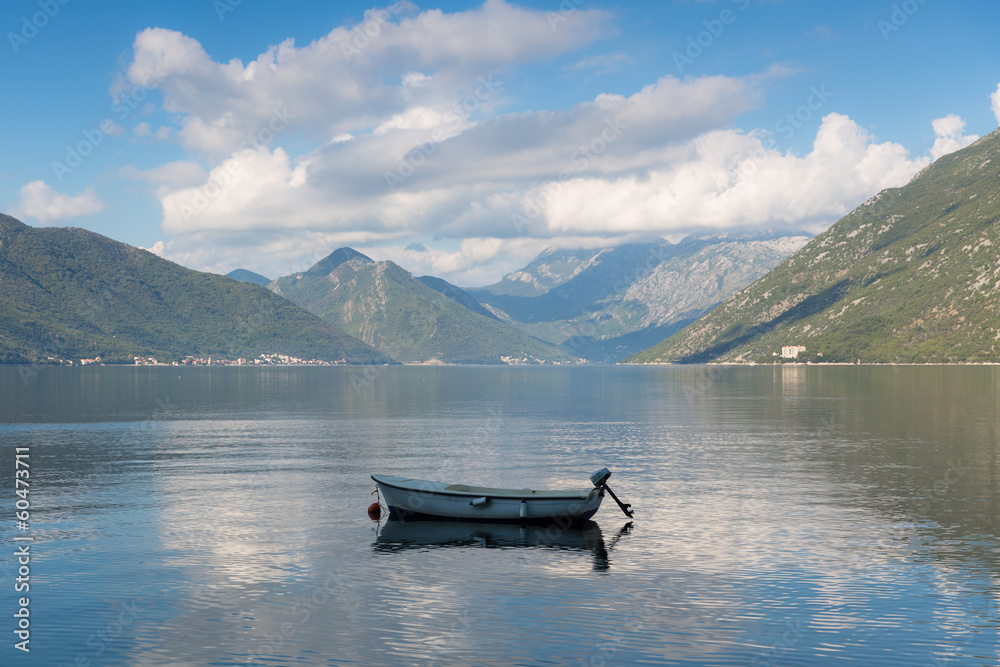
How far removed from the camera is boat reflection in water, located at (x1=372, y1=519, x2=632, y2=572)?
155ft

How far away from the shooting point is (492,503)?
171 ft

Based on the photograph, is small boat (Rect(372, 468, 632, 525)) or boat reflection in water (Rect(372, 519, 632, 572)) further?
small boat (Rect(372, 468, 632, 525))

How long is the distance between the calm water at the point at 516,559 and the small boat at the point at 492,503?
1.43m

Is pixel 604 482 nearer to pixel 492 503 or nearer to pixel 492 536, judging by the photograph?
pixel 492 503

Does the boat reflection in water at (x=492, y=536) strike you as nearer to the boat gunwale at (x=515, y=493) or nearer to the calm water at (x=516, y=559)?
the calm water at (x=516, y=559)

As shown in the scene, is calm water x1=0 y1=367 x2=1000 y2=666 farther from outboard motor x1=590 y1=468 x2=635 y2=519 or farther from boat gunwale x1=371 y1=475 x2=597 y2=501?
boat gunwale x1=371 y1=475 x2=597 y2=501

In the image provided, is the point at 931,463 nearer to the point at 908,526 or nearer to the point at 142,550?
the point at 908,526

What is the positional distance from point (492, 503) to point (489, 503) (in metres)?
0.21

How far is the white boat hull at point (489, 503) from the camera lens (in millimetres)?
51781

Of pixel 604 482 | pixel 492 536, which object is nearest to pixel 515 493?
pixel 492 536

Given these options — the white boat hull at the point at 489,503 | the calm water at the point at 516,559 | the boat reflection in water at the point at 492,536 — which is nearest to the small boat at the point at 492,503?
the white boat hull at the point at 489,503

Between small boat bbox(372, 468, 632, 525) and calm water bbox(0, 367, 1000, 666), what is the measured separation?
4.70 ft

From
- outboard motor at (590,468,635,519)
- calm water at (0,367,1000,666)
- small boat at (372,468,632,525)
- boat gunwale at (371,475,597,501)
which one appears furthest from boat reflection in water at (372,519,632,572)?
boat gunwale at (371,475,597,501)

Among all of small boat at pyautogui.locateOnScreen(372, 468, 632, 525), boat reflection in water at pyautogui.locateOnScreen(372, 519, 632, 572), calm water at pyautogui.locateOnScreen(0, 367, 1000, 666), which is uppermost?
small boat at pyautogui.locateOnScreen(372, 468, 632, 525)
